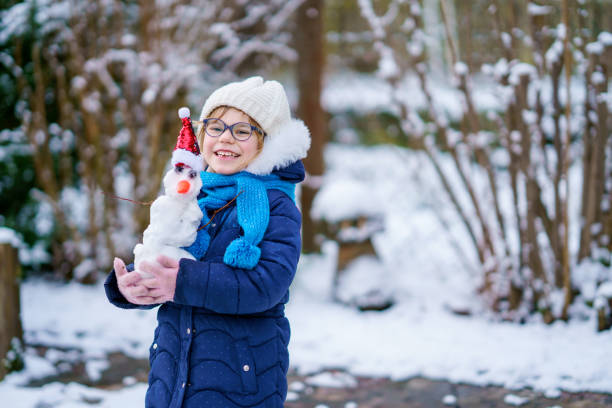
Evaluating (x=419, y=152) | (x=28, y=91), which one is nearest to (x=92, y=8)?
(x=28, y=91)

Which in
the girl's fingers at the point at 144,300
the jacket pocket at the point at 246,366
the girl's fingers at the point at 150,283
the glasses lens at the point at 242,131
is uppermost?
the glasses lens at the point at 242,131

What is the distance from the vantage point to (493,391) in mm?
2867

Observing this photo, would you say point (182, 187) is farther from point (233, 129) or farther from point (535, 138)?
point (535, 138)

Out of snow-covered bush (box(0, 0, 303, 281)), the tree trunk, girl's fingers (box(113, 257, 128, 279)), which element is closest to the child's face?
girl's fingers (box(113, 257, 128, 279))

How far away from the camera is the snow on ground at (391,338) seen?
Answer: 300cm

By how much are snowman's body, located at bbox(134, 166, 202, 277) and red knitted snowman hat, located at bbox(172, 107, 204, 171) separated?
0.06ft

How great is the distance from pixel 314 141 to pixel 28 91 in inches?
103

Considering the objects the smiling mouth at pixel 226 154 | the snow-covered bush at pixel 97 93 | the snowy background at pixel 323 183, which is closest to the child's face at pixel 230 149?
the smiling mouth at pixel 226 154

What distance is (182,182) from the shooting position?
4.65 feet

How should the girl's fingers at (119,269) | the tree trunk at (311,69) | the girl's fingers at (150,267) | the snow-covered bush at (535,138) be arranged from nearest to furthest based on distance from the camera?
the girl's fingers at (150,267) → the girl's fingers at (119,269) → the snow-covered bush at (535,138) → the tree trunk at (311,69)

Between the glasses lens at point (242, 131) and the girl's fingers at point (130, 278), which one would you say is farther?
the glasses lens at point (242, 131)

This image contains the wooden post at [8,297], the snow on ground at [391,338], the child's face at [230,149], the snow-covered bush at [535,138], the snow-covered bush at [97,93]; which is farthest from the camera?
the snow-covered bush at [97,93]

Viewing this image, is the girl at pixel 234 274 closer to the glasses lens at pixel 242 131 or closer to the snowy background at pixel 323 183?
the glasses lens at pixel 242 131

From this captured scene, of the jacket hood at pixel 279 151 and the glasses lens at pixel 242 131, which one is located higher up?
the glasses lens at pixel 242 131
